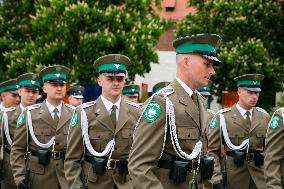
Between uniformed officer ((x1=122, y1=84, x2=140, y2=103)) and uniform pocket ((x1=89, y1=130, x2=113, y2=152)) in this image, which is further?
uniformed officer ((x1=122, y1=84, x2=140, y2=103))

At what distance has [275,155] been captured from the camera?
22.2 ft

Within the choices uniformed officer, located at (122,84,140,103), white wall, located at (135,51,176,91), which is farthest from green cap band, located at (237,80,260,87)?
white wall, located at (135,51,176,91)

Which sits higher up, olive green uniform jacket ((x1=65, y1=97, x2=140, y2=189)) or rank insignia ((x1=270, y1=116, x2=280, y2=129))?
rank insignia ((x1=270, y1=116, x2=280, y2=129))

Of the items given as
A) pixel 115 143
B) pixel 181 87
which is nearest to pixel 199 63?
pixel 181 87

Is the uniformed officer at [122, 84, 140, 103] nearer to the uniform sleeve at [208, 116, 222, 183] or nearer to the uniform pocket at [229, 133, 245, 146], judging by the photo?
the uniform sleeve at [208, 116, 222, 183]

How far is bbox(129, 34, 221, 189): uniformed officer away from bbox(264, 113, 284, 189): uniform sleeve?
217 centimetres

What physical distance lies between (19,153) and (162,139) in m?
4.00

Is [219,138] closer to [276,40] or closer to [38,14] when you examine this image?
[38,14]

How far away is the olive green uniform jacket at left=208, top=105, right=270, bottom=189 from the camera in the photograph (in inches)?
324

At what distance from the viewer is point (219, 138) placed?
8.59 metres

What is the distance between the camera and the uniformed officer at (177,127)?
14.4 ft

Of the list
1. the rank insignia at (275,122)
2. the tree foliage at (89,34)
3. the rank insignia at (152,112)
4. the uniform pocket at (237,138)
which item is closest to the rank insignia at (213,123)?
the uniform pocket at (237,138)

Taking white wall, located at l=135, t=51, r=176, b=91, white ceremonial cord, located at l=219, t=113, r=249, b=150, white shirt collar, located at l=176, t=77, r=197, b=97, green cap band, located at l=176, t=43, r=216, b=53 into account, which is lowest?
white wall, located at l=135, t=51, r=176, b=91

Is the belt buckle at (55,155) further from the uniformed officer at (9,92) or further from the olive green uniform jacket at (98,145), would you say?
the uniformed officer at (9,92)
